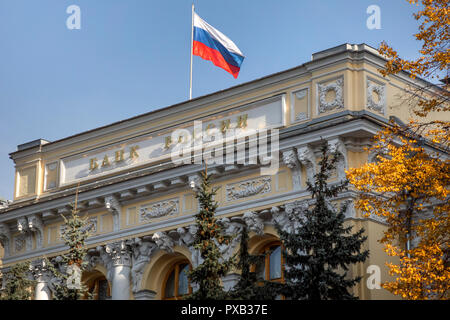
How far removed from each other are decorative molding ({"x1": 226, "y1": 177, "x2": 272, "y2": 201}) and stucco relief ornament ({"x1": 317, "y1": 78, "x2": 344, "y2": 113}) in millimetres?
2664

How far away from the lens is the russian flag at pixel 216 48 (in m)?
31.9

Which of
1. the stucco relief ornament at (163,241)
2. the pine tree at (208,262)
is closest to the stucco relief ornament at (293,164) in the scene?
the pine tree at (208,262)

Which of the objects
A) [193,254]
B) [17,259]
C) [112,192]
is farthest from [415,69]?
[17,259]

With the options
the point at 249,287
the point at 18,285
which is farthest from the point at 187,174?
the point at 249,287

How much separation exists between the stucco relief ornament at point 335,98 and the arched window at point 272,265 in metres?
4.35

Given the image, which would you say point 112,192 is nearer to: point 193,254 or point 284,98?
point 193,254

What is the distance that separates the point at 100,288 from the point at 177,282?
10.8 ft

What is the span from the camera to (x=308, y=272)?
23016 mm

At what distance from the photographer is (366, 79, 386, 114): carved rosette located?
2723 cm

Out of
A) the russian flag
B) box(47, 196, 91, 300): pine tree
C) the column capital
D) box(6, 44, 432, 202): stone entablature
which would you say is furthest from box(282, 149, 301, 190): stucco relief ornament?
the column capital

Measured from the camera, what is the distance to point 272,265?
28766mm

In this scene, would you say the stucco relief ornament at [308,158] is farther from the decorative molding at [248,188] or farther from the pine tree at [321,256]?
the pine tree at [321,256]

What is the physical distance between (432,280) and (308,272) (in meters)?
3.68

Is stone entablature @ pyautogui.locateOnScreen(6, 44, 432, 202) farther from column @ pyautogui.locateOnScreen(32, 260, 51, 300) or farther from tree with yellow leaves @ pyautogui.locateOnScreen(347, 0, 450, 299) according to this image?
tree with yellow leaves @ pyautogui.locateOnScreen(347, 0, 450, 299)
